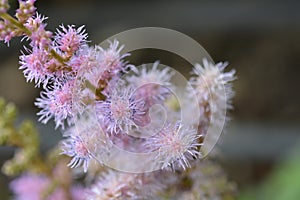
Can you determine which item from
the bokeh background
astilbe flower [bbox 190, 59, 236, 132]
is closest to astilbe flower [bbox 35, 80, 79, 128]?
astilbe flower [bbox 190, 59, 236, 132]

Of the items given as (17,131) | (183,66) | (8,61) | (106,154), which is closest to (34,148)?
(17,131)

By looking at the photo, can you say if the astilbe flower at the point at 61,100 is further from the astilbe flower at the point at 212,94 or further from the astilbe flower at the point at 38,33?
the astilbe flower at the point at 212,94

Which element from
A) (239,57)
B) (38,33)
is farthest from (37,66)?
(239,57)

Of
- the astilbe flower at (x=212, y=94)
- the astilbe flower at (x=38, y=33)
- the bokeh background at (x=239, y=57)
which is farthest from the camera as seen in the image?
the bokeh background at (x=239, y=57)

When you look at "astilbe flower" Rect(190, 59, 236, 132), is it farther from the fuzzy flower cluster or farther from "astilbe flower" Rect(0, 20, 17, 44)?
"astilbe flower" Rect(0, 20, 17, 44)

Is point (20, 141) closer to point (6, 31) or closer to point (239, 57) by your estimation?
point (6, 31)

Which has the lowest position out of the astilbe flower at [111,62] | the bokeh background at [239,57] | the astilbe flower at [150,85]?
the astilbe flower at [111,62]

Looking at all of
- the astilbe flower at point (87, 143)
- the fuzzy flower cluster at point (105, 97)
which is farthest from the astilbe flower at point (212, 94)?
the astilbe flower at point (87, 143)
